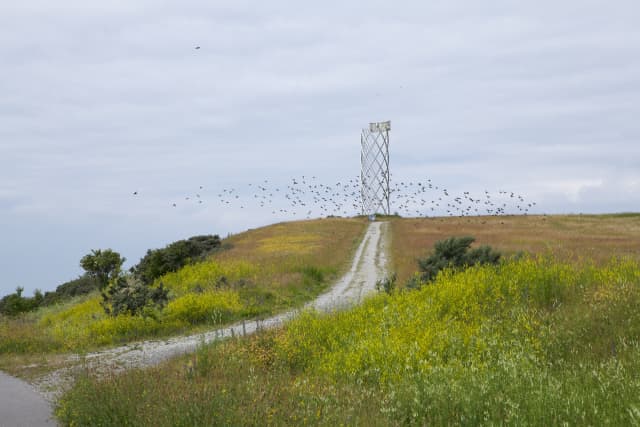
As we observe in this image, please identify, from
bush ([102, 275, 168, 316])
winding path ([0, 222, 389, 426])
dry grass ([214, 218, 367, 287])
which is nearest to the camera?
winding path ([0, 222, 389, 426])

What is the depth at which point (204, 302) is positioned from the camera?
19266mm

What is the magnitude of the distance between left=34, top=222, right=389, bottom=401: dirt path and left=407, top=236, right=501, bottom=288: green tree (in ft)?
7.45

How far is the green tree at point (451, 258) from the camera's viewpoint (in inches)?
688

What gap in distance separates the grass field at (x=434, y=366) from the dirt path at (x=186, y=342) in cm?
124

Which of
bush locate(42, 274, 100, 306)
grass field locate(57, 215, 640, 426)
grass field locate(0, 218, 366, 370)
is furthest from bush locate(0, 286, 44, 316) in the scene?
grass field locate(57, 215, 640, 426)

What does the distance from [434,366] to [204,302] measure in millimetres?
11131

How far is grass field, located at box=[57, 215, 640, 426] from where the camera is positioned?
7301 millimetres

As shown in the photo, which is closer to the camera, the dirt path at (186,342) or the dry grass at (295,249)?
the dirt path at (186,342)

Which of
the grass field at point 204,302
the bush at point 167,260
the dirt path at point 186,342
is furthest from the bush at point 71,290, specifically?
the dirt path at point 186,342

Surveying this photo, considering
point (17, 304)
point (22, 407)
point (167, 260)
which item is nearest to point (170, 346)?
point (22, 407)

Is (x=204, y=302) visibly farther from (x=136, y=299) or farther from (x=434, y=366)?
(x=434, y=366)

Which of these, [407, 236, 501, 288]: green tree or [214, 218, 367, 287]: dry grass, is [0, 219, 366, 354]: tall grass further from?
[407, 236, 501, 288]: green tree

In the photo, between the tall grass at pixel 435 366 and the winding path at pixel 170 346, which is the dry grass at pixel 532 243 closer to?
the winding path at pixel 170 346

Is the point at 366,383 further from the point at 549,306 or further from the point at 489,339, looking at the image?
the point at 549,306
